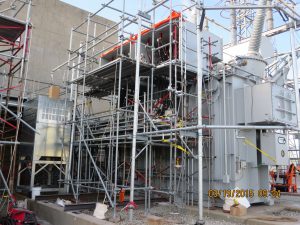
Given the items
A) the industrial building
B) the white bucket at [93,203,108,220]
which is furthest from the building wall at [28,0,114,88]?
the white bucket at [93,203,108,220]

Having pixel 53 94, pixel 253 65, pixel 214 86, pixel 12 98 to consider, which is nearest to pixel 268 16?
pixel 253 65

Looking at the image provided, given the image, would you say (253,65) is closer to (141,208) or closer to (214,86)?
(214,86)

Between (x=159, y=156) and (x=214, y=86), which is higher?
(x=214, y=86)

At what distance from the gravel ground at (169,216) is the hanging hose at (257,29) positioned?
651 cm

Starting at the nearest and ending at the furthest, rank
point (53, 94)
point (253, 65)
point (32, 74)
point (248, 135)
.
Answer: point (248, 135)
point (253, 65)
point (53, 94)
point (32, 74)

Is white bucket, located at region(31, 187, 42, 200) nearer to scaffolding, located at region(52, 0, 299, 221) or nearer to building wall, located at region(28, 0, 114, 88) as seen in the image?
scaffolding, located at region(52, 0, 299, 221)

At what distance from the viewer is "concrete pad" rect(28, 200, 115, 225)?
7.50 meters

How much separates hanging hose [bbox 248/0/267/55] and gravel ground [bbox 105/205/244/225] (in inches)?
256

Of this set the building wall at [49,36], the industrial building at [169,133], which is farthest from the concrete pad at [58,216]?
the building wall at [49,36]

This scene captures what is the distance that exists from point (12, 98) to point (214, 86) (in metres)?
9.29

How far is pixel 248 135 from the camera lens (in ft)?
33.9

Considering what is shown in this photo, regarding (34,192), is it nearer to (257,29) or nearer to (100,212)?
(100,212)

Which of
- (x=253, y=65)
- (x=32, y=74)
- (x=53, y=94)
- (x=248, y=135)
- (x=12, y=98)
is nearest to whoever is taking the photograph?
(x=248, y=135)

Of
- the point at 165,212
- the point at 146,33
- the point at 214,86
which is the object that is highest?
the point at 146,33
